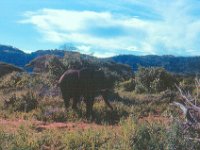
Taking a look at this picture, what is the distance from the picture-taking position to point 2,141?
435 inches

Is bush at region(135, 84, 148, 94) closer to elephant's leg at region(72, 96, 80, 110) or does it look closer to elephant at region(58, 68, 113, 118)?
elephant at region(58, 68, 113, 118)

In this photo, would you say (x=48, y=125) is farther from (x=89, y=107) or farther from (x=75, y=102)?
(x=75, y=102)

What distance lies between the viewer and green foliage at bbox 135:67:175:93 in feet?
84.5

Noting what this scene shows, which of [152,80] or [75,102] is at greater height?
[152,80]

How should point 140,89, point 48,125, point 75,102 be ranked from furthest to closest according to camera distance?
point 140,89 < point 75,102 < point 48,125

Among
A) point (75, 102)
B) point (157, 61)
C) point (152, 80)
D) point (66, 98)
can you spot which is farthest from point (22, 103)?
point (157, 61)

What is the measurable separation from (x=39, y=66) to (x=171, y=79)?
1348 cm

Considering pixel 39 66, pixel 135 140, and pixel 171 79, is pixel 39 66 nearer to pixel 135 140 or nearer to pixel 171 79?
pixel 171 79

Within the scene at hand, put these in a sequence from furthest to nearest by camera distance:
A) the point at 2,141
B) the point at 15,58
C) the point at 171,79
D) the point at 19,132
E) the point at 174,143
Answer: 1. the point at 15,58
2. the point at 171,79
3. the point at 19,132
4. the point at 2,141
5. the point at 174,143

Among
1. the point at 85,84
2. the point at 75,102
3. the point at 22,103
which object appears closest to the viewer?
the point at 85,84

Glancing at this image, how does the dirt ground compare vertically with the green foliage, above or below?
below

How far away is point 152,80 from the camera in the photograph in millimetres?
26750

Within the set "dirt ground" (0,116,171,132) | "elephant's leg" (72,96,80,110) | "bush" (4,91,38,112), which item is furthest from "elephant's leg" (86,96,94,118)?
"bush" (4,91,38,112)

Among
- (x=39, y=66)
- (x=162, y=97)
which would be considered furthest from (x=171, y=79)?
(x=39, y=66)
